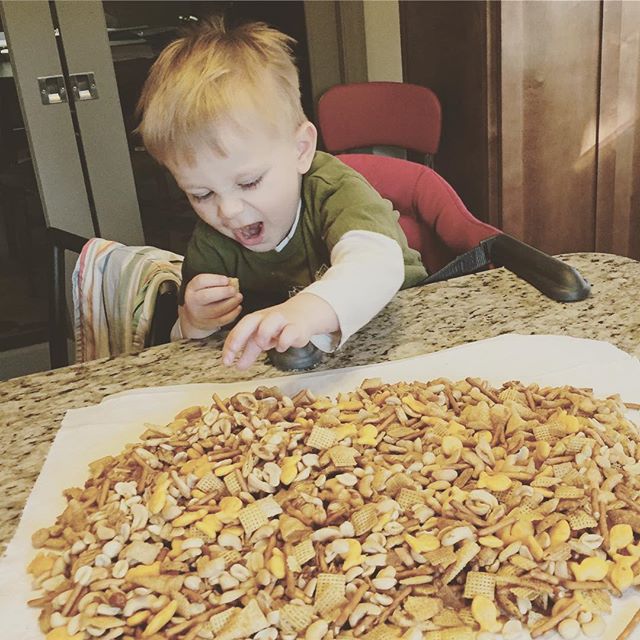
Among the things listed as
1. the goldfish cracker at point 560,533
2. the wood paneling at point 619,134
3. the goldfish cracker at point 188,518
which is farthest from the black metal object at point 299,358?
the wood paneling at point 619,134

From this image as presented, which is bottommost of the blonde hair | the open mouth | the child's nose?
the open mouth

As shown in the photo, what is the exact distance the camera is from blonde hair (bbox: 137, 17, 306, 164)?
103 centimetres

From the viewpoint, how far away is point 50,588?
665 millimetres

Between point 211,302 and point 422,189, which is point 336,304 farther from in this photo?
point 422,189

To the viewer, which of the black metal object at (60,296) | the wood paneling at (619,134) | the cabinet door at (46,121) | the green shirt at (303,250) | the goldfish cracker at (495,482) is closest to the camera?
the goldfish cracker at (495,482)

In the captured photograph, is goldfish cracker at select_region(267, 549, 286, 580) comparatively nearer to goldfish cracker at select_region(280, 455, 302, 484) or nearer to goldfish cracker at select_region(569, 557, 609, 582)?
goldfish cracker at select_region(280, 455, 302, 484)

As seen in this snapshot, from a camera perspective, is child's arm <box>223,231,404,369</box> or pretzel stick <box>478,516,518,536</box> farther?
child's arm <box>223,231,404,369</box>

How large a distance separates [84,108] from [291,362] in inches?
86.8

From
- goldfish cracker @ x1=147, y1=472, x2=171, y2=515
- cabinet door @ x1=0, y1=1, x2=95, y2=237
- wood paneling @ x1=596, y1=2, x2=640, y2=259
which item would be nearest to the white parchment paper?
goldfish cracker @ x1=147, y1=472, x2=171, y2=515

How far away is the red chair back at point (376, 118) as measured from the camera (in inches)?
95.4

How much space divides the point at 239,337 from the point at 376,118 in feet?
5.75

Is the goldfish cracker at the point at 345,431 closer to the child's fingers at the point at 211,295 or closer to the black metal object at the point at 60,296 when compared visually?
the child's fingers at the point at 211,295

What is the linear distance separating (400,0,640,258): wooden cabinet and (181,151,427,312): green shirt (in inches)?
52.7

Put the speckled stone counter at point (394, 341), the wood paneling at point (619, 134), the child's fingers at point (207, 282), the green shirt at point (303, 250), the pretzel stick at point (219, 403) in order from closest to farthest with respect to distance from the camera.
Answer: the pretzel stick at point (219, 403), the speckled stone counter at point (394, 341), the child's fingers at point (207, 282), the green shirt at point (303, 250), the wood paneling at point (619, 134)
